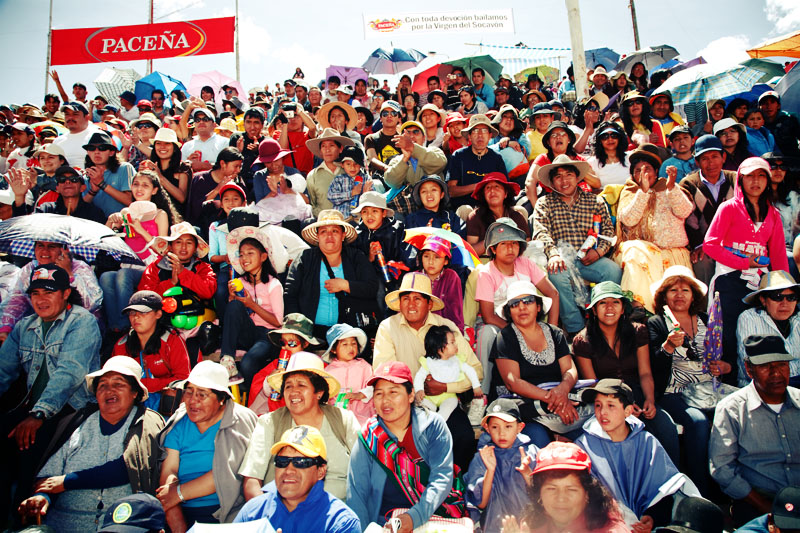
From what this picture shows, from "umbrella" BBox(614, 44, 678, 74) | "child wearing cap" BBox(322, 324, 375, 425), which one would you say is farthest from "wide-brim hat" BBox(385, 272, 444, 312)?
A: "umbrella" BBox(614, 44, 678, 74)

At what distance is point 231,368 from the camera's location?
15.3ft

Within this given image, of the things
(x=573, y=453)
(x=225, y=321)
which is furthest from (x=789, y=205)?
(x=225, y=321)

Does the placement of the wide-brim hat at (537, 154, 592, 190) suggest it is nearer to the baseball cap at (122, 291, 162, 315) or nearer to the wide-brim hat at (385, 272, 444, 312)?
the wide-brim hat at (385, 272, 444, 312)

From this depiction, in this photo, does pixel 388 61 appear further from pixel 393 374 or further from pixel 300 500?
pixel 300 500

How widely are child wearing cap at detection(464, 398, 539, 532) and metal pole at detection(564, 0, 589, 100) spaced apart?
28.1 ft

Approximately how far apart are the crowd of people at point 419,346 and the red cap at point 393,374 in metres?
0.03

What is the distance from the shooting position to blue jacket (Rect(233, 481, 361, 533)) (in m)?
2.99

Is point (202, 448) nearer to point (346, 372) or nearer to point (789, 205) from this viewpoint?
point (346, 372)

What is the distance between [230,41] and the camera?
70.0 ft

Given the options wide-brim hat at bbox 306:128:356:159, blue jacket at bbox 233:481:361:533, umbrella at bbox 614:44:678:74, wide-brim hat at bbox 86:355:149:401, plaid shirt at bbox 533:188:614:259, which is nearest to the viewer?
blue jacket at bbox 233:481:361:533

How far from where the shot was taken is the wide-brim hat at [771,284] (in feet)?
14.2

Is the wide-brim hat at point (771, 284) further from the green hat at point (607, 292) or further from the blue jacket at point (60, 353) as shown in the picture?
the blue jacket at point (60, 353)

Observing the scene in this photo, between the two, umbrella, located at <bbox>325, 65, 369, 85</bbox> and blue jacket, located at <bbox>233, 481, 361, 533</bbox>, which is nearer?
blue jacket, located at <bbox>233, 481, 361, 533</bbox>

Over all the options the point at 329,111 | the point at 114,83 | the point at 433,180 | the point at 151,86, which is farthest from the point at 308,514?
the point at 114,83
